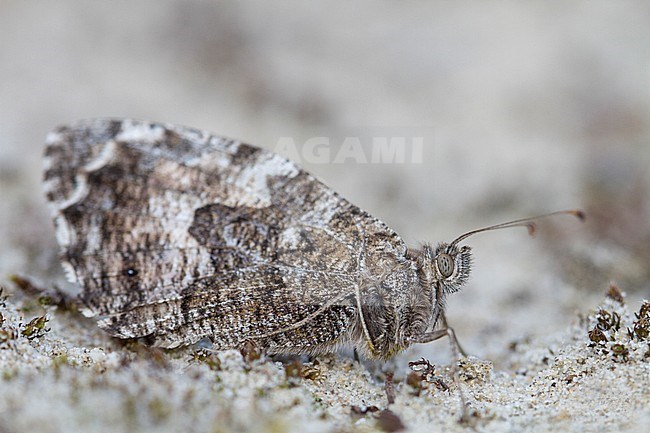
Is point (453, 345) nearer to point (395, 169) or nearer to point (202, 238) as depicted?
point (202, 238)

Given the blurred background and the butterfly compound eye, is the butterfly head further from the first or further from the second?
the blurred background

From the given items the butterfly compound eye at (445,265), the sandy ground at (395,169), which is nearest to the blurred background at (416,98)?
the sandy ground at (395,169)

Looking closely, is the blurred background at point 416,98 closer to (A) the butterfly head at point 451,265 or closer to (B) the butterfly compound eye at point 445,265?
(A) the butterfly head at point 451,265

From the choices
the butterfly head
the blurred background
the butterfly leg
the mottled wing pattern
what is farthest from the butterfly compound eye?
the blurred background

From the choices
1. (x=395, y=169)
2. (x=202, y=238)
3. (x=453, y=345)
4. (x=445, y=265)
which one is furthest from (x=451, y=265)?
(x=395, y=169)

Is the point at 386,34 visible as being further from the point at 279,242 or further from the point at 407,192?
the point at 279,242
